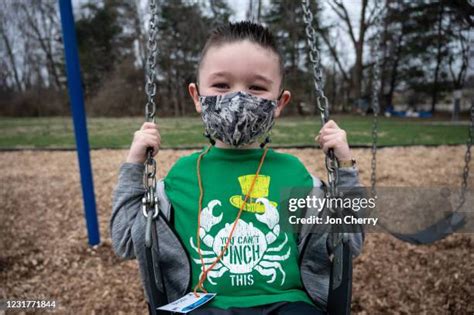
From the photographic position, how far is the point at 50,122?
32.3ft

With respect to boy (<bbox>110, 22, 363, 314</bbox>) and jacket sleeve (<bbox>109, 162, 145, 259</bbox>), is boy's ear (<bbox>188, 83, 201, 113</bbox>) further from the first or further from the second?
jacket sleeve (<bbox>109, 162, 145, 259</bbox>)

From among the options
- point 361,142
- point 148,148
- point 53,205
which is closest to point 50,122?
point 53,205

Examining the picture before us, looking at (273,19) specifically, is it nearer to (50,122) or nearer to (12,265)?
(12,265)

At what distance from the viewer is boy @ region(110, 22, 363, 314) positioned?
1.11m

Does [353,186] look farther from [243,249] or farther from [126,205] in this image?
[126,205]

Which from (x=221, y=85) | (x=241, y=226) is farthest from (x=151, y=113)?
(x=241, y=226)

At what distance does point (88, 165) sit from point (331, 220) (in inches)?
77.9

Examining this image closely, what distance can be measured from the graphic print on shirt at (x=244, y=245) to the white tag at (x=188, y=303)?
54 millimetres

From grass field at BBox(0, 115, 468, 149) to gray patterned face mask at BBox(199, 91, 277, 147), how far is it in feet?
19.6

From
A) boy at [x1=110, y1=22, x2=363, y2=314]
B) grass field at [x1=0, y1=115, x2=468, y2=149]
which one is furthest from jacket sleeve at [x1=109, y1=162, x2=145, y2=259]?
grass field at [x1=0, y1=115, x2=468, y2=149]

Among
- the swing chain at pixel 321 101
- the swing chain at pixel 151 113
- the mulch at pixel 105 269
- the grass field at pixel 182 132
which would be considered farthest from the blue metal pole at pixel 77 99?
the grass field at pixel 182 132

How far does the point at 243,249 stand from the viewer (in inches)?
44.2

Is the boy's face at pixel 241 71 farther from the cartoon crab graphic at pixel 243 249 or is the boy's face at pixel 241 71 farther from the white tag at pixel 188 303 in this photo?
the white tag at pixel 188 303

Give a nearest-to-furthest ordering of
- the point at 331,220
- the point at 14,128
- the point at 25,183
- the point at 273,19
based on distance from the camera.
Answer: the point at 331,220, the point at 25,183, the point at 273,19, the point at 14,128
